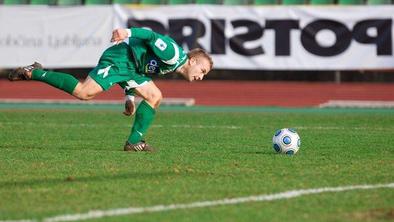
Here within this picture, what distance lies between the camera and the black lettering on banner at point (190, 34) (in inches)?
859

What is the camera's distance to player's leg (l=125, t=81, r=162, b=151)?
35.0ft

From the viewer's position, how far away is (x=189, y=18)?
72.0ft

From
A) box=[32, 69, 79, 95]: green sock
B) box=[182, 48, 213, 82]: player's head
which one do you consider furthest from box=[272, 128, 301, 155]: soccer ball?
box=[32, 69, 79, 95]: green sock

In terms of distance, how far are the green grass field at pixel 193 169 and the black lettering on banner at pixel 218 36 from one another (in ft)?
19.5

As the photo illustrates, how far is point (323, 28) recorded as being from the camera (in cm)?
A: 2130

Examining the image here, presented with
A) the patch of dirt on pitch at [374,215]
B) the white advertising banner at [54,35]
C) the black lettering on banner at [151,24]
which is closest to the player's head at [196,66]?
the patch of dirt on pitch at [374,215]

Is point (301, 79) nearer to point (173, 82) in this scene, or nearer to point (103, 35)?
point (173, 82)

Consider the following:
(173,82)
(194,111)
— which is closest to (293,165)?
(194,111)

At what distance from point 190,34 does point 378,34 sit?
170 inches

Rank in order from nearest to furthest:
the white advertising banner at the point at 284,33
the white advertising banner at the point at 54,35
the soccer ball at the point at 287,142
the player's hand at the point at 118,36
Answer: the player's hand at the point at 118,36 → the soccer ball at the point at 287,142 → the white advertising banner at the point at 284,33 → the white advertising banner at the point at 54,35

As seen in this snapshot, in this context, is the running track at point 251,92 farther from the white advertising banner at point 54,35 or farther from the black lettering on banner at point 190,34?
the black lettering on banner at point 190,34

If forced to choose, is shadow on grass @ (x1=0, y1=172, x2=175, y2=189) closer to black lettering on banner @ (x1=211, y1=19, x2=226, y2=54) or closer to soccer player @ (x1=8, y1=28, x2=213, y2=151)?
soccer player @ (x1=8, y1=28, x2=213, y2=151)

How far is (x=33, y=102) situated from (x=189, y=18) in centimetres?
419

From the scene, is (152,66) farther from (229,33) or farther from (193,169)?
(229,33)
